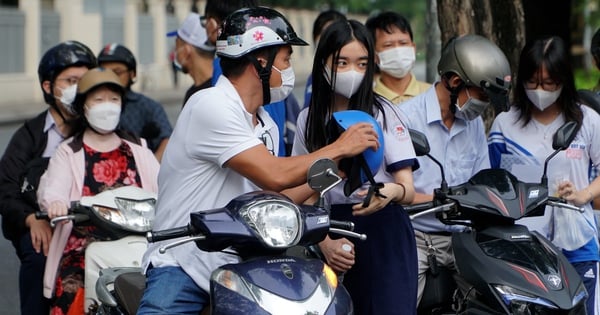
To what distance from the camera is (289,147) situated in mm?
6711

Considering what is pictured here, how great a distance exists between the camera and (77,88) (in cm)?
596

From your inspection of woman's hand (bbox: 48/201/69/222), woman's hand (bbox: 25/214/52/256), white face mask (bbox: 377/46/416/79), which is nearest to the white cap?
white face mask (bbox: 377/46/416/79)

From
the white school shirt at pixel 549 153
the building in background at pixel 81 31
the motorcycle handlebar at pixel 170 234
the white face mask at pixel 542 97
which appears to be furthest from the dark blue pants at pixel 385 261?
the building in background at pixel 81 31

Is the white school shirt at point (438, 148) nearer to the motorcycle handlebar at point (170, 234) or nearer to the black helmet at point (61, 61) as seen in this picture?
the motorcycle handlebar at point (170, 234)

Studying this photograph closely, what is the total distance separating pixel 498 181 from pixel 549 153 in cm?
90

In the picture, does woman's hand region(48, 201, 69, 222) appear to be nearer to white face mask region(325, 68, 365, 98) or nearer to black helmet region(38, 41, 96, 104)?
black helmet region(38, 41, 96, 104)

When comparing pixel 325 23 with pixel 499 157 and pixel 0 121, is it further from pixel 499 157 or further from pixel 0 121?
pixel 0 121

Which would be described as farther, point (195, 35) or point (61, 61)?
point (195, 35)

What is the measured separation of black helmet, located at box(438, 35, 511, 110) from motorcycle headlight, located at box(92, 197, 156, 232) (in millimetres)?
1614

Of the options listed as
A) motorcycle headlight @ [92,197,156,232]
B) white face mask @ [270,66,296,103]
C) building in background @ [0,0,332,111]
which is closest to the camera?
white face mask @ [270,66,296,103]

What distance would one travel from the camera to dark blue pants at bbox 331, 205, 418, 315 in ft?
14.8

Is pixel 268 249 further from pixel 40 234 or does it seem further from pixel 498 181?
pixel 40 234

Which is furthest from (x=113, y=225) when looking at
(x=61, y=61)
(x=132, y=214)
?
(x=61, y=61)

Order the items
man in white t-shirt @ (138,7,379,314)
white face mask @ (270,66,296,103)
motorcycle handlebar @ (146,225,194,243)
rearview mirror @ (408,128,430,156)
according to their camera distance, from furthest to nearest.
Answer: rearview mirror @ (408,128,430,156), white face mask @ (270,66,296,103), man in white t-shirt @ (138,7,379,314), motorcycle handlebar @ (146,225,194,243)
